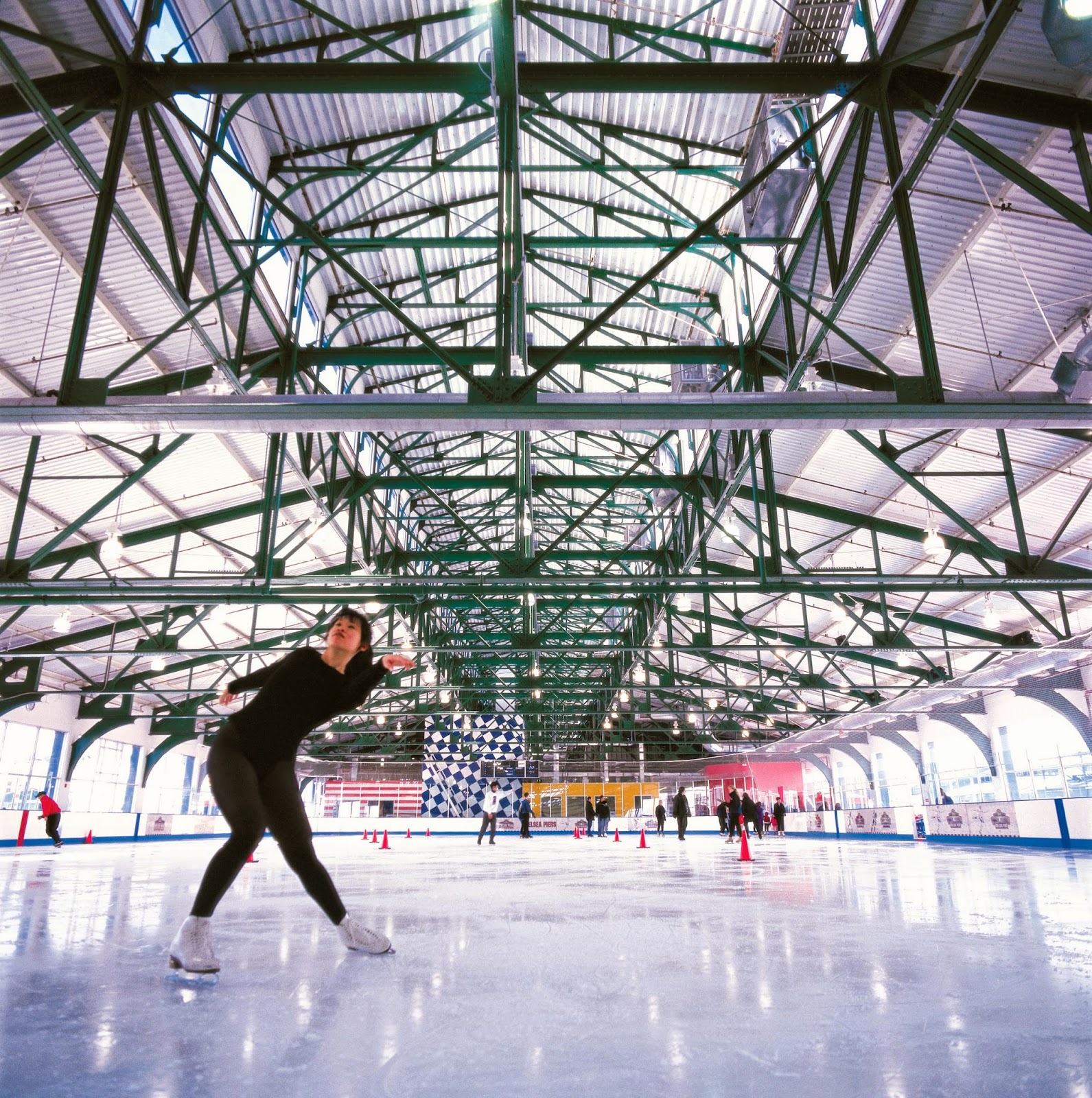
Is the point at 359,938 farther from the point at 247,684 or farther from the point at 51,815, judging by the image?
the point at 51,815

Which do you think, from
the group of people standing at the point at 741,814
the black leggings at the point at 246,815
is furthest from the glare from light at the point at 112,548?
the group of people standing at the point at 741,814

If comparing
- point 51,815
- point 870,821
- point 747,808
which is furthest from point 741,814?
point 51,815

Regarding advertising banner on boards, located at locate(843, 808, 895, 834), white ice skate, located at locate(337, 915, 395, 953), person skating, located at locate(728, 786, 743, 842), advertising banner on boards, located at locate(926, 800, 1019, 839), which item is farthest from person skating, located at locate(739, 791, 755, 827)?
white ice skate, located at locate(337, 915, 395, 953)

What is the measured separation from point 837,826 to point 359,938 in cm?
3614

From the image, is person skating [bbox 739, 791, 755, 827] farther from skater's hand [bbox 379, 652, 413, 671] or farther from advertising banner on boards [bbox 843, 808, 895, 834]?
skater's hand [bbox 379, 652, 413, 671]

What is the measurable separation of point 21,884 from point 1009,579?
15417mm

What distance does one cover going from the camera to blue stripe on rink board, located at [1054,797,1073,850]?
20531 millimetres

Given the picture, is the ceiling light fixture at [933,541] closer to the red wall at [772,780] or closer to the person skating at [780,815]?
the person skating at [780,815]

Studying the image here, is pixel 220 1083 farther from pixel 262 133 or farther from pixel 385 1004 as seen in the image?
pixel 262 133

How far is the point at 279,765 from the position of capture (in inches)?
142

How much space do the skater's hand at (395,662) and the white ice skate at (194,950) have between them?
4.52ft

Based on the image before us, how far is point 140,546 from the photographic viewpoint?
2053 centimetres

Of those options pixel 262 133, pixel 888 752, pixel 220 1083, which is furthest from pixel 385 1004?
pixel 888 752

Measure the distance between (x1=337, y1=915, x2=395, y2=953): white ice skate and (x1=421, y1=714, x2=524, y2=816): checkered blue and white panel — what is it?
43686mm
